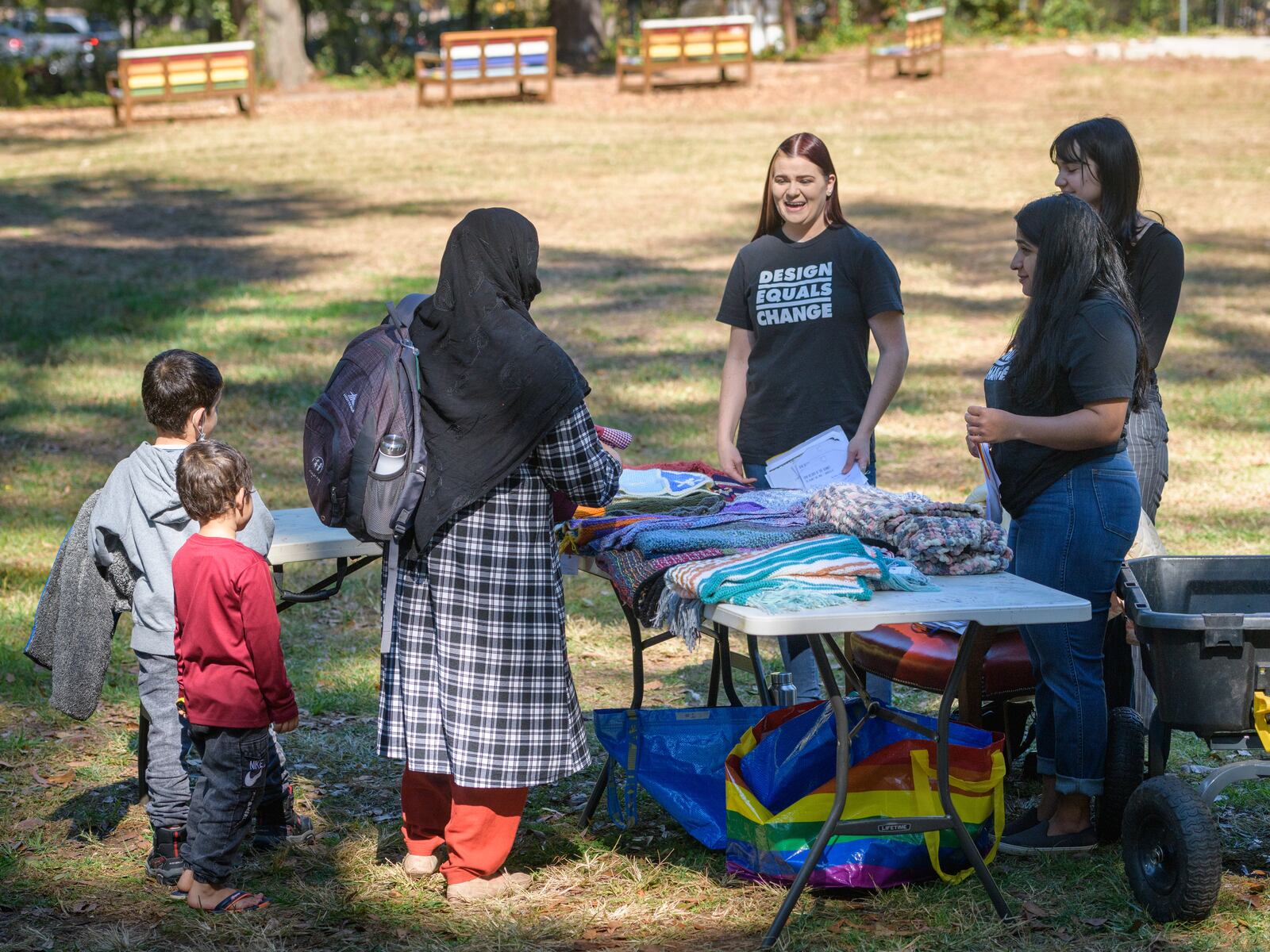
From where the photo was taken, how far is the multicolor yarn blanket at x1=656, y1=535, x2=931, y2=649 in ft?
11.3

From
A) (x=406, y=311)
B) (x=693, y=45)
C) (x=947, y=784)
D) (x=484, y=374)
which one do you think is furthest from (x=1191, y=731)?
(x=693, y=45)

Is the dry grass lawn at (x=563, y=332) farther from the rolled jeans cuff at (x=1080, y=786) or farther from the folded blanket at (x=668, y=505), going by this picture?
the folded blanket at (x=668, y=505)

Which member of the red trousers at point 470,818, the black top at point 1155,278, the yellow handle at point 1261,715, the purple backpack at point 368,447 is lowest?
the red trousers at point 470,818

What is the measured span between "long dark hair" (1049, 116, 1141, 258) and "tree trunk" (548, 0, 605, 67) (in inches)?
1125

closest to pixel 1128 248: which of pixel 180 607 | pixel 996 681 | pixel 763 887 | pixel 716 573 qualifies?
pixel 996 681

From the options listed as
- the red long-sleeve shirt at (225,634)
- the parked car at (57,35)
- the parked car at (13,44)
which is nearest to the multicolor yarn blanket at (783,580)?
the red long-sleeve shirt at (225,634)

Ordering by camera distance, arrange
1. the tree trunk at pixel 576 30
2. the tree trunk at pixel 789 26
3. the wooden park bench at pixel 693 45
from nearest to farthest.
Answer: the wooden park bench at pixel 693 45 → the tree trunk at pixel 576 30 → the tree trunk at pixel 789 26

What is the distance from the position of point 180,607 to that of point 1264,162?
19.1m

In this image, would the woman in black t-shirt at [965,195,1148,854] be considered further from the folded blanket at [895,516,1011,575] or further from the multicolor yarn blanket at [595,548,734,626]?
the multicolor yarn blanket at [595,548,734,626]

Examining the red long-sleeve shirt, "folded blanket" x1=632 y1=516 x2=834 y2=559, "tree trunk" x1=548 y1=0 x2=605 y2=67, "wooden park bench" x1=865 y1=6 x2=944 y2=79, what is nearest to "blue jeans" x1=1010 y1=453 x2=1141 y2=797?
"folded blanket" x1=632 y1=516 x2=834 y2=559

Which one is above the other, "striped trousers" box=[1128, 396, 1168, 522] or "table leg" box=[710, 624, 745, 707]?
"striped trousers" box=[1128, 396, 1168, 522]

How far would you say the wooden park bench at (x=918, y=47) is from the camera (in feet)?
87.5

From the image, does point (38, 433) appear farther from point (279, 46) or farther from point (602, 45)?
point (602, 45)

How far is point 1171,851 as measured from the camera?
11.8 feet
